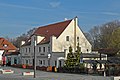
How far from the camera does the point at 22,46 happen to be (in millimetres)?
74875

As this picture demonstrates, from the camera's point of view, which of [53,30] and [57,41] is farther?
[53,30]

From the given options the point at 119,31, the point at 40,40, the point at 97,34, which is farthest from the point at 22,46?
the point at 97,34

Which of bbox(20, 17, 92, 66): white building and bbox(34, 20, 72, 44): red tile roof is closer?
bbox(20, 17, 92, 66): white building

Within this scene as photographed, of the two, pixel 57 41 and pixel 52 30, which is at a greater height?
pixel 52 30

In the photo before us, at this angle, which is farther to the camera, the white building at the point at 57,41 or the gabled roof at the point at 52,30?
the gabled roof at the point at 52,30

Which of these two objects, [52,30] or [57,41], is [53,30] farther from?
[57,41]

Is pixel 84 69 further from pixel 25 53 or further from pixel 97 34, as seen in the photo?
pixel 97 34

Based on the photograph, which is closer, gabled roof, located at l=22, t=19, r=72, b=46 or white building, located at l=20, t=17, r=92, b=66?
white building, located at l=20, t=17, r=92, b=66

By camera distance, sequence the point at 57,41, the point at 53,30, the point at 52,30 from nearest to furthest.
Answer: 1. the point at 57,41
2. the point at 53,30
3. the point at 52,30

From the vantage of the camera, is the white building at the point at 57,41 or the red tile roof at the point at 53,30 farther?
A: the red tile roof at the point at 53,30

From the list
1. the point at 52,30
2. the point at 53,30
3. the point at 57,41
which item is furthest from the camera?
the point at 52,30

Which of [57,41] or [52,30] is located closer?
[57,41]

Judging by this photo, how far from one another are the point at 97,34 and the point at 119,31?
38127 mm

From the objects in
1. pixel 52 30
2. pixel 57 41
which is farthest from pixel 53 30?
pixel 57 41
